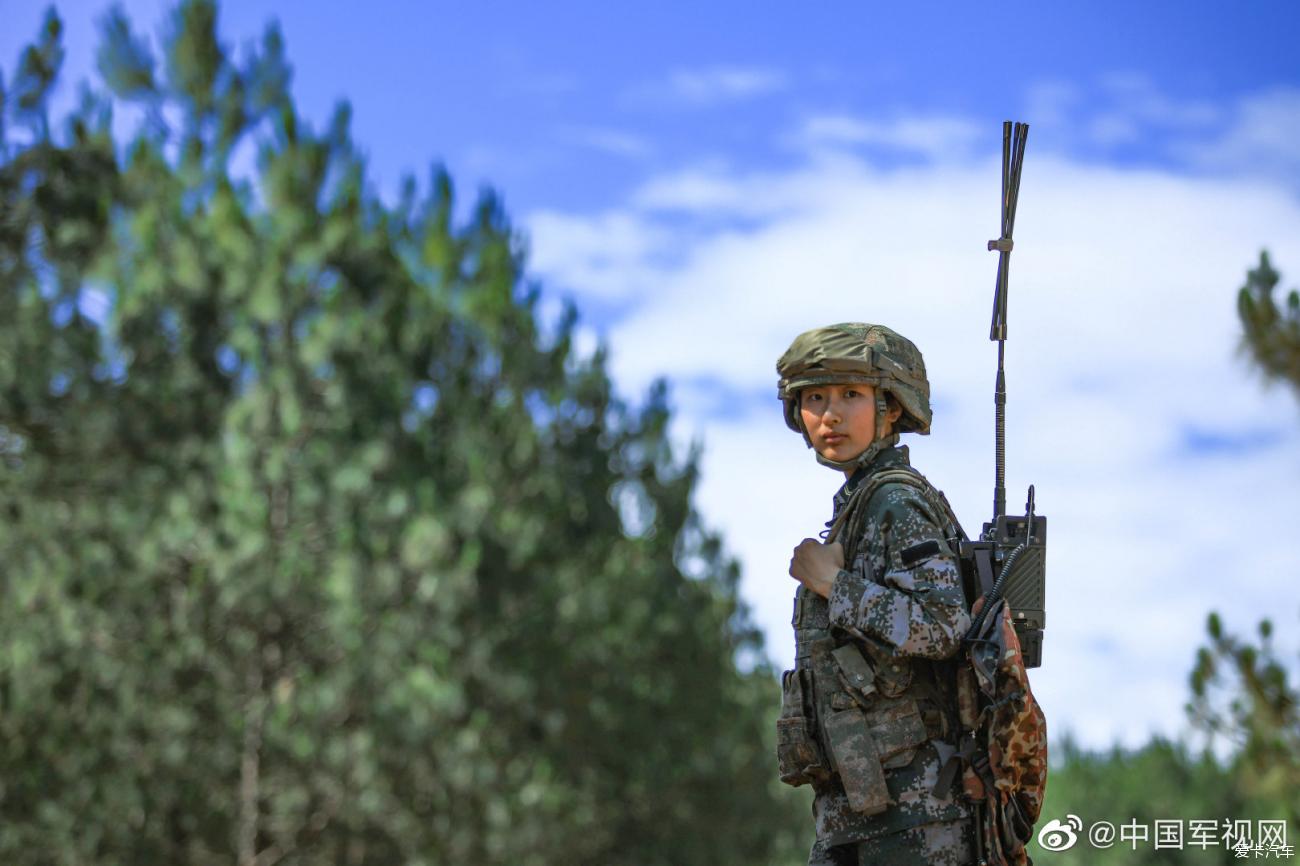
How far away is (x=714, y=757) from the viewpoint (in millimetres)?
22438

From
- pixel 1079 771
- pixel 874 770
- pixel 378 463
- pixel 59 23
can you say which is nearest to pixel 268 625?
pixel 378 463

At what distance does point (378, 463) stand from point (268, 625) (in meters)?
2.03

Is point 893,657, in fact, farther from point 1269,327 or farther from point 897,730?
point 1269,327

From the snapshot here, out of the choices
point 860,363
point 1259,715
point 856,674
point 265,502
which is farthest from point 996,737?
point 265,502

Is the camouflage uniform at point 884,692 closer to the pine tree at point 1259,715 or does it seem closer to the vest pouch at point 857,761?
the vest pouch at point 857,761

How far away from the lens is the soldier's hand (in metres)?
3.73

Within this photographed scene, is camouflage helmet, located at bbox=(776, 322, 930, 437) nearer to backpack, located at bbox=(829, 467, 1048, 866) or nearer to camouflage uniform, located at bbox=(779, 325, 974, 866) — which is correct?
camouflage uniform, located at bbox=(779, 325, 974, 866)

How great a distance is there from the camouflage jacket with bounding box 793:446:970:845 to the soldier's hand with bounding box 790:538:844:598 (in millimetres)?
39

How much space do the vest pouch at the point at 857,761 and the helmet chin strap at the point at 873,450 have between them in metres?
0.62

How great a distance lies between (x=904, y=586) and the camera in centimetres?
360

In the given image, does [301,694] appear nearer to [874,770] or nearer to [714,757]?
[714,757]

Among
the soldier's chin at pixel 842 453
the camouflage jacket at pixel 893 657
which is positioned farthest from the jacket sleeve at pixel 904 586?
the soldier's chin at pixel 842 453

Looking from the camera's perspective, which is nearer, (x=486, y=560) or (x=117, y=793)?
(x=117, y=793)

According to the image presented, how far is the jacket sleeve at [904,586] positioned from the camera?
140 inches
